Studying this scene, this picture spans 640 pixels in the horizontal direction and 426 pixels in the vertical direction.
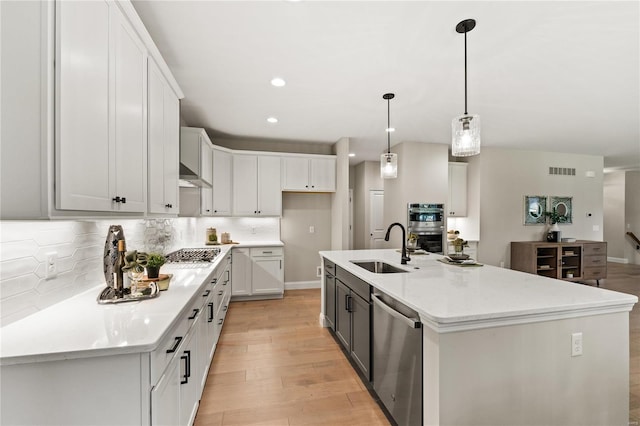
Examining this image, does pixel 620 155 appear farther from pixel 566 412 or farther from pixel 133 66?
pixel 133 66

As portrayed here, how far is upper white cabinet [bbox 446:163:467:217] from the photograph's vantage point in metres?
5.66

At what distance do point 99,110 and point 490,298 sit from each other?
7.25 feet

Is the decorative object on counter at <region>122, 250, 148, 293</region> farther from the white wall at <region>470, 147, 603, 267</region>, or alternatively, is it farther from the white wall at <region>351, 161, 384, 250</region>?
the white wall at <region>470, 147, 603, 267</region>

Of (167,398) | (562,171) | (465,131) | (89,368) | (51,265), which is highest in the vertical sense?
(562,171)

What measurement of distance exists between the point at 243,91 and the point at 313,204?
8.83 feet

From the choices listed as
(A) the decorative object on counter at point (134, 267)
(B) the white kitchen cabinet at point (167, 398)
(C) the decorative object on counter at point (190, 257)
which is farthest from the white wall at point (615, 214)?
(A) the decorative object on counter at point (134, 267)

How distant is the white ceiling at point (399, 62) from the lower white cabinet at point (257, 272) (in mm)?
2011

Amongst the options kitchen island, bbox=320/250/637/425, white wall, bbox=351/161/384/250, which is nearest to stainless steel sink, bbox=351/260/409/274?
kitchen island, bbox=320/250/637/425

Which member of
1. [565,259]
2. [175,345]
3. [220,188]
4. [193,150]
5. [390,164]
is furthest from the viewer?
[565,259]

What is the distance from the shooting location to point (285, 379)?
2.40 meters

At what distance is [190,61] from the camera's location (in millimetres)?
2428

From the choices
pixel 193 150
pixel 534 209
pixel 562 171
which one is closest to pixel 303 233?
pixel 193 150

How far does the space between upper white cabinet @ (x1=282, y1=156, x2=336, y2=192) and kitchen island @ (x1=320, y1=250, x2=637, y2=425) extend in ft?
11.3

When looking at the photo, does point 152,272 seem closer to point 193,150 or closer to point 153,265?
point 153,265
